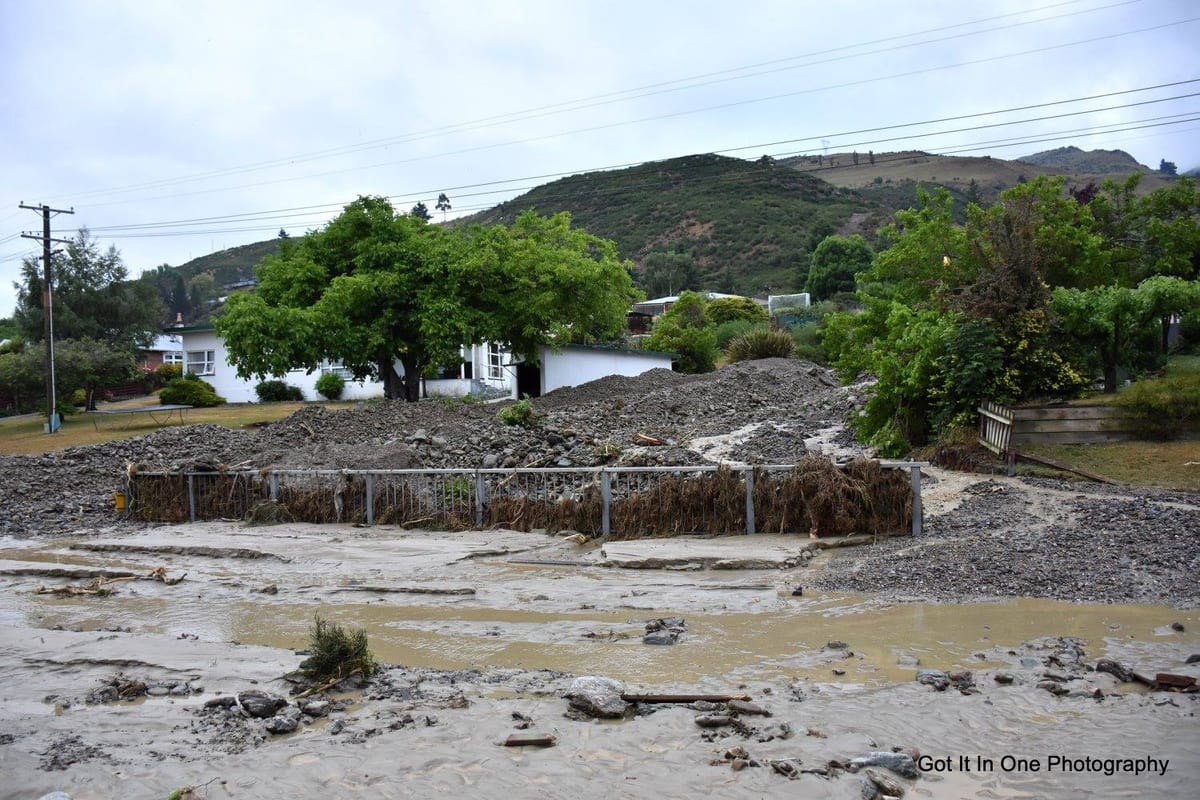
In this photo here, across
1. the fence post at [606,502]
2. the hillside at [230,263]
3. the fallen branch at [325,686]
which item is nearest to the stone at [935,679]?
the fallen branch at [325,686]

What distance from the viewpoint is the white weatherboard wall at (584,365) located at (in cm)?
3550

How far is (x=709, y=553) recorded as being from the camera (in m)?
12.0

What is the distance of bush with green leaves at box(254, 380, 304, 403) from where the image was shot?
42.0 m

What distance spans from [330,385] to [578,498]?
95.4 ft

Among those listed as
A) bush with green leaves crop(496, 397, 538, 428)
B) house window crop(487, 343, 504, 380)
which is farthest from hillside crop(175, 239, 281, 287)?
bush with green leaves crop(496, 397, 538, 428)

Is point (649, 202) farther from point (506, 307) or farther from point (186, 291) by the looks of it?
point (506, 307)

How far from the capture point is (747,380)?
3319cm

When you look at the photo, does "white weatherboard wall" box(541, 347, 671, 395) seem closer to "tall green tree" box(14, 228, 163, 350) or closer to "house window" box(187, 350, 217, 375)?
"house window" box(187, 350, 217, 375)

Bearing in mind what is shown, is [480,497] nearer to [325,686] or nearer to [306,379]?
[325,686]

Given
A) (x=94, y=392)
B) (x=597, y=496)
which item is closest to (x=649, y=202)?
(x=94, y=392)

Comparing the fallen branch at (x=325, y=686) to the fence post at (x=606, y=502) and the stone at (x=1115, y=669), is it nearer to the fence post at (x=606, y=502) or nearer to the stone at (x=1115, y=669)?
Result: the stone at (x=1115, y=669)

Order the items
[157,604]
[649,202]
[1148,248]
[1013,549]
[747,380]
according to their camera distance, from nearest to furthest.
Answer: [1013,549], [157,604], [1148,248], [747,380], [649,202]

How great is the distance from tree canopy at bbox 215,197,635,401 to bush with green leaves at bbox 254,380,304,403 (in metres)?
10.1

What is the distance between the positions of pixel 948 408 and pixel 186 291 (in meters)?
124
